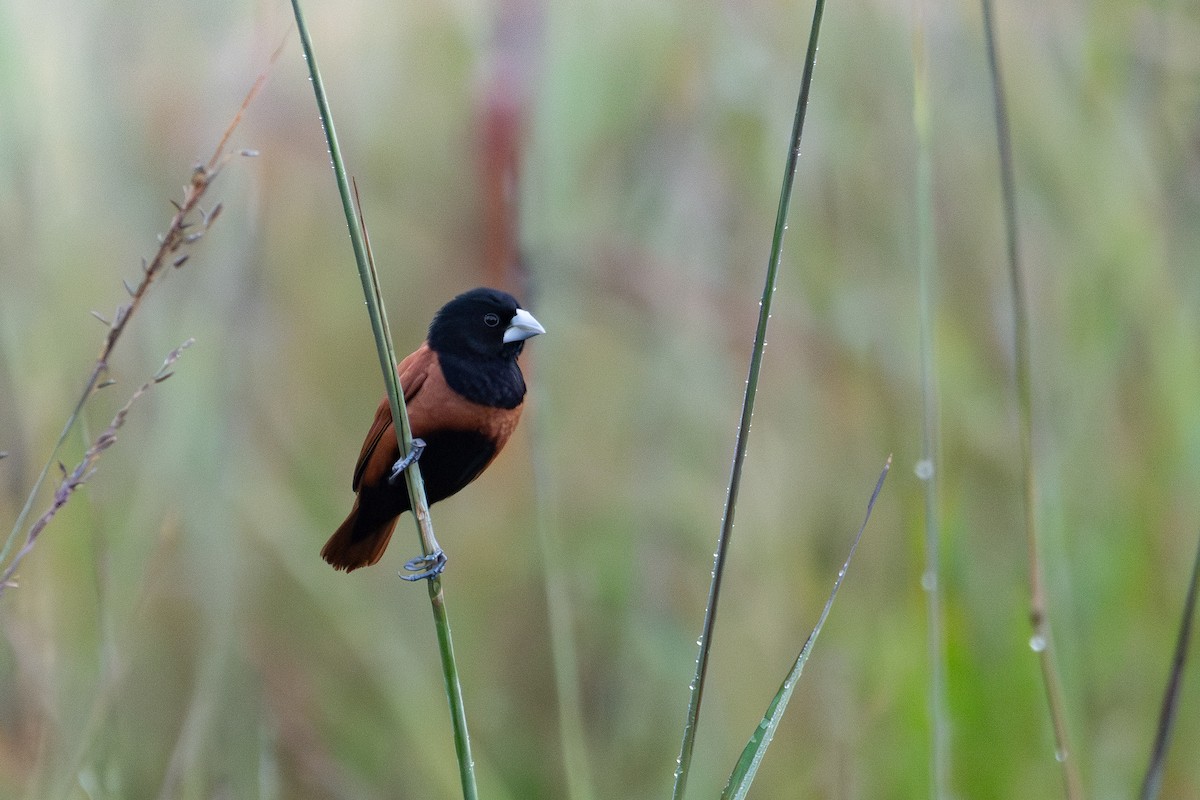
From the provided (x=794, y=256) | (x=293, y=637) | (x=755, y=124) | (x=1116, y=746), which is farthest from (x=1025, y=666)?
(x=293, y=637)

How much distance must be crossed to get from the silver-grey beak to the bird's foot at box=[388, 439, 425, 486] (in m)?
0.16

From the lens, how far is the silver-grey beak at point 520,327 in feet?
3.99

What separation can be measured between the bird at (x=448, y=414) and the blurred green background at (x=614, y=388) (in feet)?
1.05

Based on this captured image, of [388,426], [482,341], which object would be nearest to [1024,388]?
[482,341]

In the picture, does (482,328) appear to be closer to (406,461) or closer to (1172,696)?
(406,461)

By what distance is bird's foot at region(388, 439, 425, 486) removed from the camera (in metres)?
0.92

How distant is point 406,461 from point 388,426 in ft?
1.09

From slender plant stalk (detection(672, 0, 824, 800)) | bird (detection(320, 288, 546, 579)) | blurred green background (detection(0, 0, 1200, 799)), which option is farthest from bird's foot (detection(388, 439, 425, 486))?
blurred green background (detection(0, 0, 1200, 799))

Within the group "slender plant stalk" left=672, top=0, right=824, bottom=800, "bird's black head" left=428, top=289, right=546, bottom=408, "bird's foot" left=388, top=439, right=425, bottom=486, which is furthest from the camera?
"bird's black head" left=428, top=289, right=546, bottom=408

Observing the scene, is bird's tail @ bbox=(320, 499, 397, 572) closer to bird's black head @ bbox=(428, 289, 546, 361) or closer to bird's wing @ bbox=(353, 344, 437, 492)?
bird's wing @ bbox=(353, 344, 437, 492)

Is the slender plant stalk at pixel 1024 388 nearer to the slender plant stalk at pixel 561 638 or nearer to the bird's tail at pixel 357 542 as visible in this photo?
the slender plant stalk at pixel 561 638

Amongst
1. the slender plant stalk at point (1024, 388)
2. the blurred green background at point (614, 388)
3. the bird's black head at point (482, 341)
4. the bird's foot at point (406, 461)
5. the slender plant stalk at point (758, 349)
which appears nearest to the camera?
the slender plant stalk at point (758, 349)

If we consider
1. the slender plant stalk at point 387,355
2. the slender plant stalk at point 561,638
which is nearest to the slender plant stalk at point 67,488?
the slender plant stalk at point 387,355

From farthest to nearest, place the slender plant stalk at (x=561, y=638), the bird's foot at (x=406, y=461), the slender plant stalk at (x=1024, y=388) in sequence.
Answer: the slender plant stalk at (x=561, y=638)
the slender plant stalk at (x=1024, y=388)
the bird's foot at (x=406, y=461)
